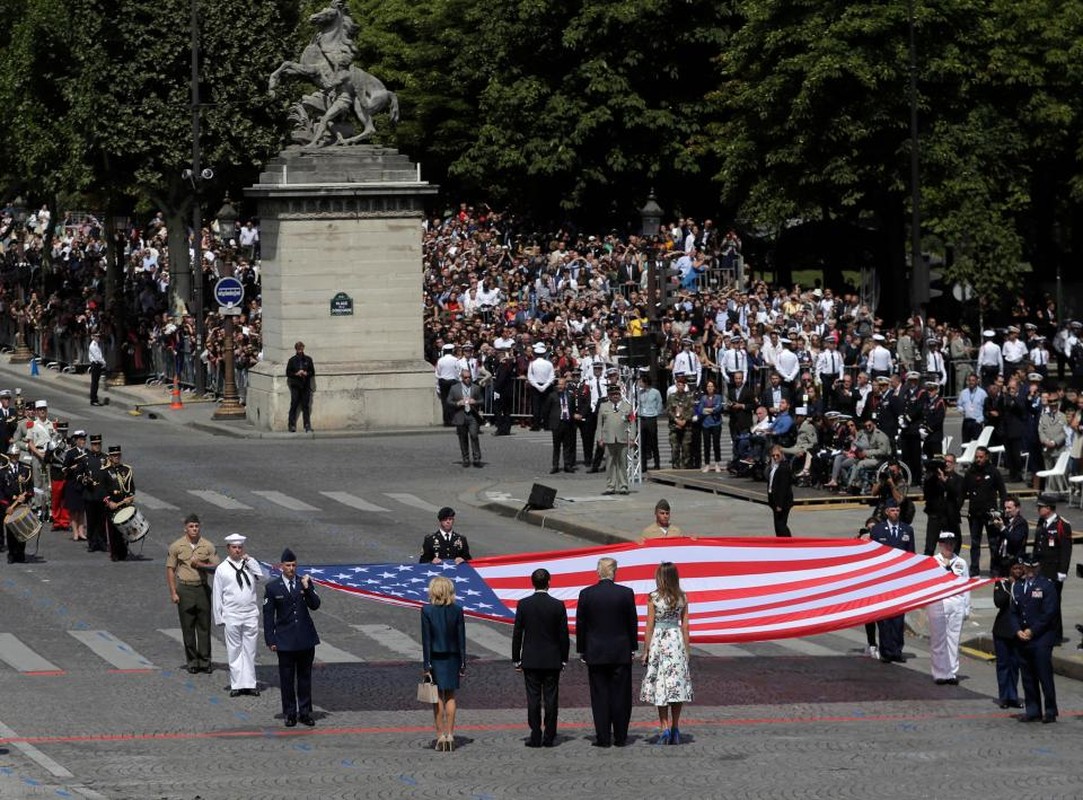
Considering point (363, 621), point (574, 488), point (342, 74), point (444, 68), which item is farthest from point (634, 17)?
point (363, 621)

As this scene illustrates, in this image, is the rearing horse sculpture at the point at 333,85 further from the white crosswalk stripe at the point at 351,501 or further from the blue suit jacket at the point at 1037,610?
the blue suit jacket at the point at 1037,610

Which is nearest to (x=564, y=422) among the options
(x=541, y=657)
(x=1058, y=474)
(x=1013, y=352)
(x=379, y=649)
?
(x=1058, y=474)

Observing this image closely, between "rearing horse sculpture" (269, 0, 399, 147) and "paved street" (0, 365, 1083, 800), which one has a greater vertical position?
"rearing horse sculpture" (269, 0, 399, 147)

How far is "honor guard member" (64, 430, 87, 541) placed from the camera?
36.5 m

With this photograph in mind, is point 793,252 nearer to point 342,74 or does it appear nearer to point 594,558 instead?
point 342,74

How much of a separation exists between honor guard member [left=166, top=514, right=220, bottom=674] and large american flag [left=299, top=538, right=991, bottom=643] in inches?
64.2

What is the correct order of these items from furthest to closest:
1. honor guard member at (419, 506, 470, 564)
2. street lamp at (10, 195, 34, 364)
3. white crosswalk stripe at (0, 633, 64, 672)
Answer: street lamp at (10, 195, 34, 364) < honor guard member at (419, 506, 470, 564) < white crosswalk stripe at (0, 633, 64, 672)

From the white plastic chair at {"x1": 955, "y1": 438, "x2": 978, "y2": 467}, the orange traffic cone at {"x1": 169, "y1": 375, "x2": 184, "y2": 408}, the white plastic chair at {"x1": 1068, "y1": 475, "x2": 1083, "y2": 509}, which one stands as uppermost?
the orange traffic cone at {"x1": 169, "y1": 375, "x2": 184, "y2": 408}

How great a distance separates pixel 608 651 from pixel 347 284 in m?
29.0

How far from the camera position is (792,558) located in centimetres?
2614

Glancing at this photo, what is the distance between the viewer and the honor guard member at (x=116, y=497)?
34.4 m

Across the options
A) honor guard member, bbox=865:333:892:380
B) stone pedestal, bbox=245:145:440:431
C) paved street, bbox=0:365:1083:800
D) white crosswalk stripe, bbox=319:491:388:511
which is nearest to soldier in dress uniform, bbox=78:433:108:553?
paved street, bbox=0:365:1083:800

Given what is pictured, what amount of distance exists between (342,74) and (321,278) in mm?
4283

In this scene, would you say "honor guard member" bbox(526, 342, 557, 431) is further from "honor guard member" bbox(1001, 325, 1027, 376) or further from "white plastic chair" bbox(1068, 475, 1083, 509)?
"white plastic chair" bbox(1068, 475, 1083, 509)
